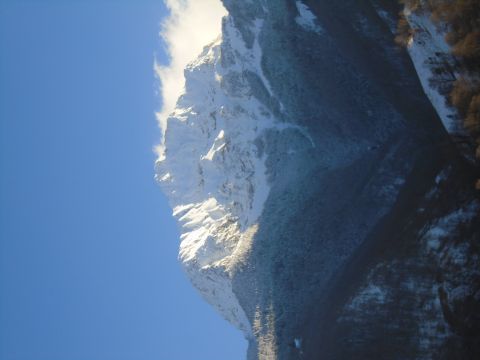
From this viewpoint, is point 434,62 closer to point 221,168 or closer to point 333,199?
point 333,199

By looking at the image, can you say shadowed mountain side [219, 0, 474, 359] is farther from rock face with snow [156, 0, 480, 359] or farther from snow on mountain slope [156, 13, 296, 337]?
snow on mountain slope [156, 13, 296, 337]

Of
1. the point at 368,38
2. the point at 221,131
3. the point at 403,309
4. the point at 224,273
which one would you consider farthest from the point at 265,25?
the point at 403,309

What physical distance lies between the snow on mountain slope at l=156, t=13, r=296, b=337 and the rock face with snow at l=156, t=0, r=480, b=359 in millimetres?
176

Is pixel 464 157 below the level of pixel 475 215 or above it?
above

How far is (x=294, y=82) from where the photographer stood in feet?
135

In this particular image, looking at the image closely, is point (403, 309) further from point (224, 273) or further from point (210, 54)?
point (210, 54)

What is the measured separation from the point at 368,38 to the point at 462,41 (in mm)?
11558

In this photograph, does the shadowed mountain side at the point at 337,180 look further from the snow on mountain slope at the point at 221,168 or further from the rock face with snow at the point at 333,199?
the snow on mountain slope at the point at 221,168

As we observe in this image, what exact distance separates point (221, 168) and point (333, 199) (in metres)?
13.9

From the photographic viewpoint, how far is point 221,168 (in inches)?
1966

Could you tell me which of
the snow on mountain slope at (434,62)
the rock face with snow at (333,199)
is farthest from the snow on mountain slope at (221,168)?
the snow on mountain slope at (434,62)

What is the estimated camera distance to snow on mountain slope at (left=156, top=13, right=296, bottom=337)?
45062 mm

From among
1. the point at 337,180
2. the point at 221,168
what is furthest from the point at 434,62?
the point at 221,168

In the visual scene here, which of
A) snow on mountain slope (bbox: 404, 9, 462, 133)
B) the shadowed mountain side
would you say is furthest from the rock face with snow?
snow on mountain slope (bbox: 404, 9, 462, 133)
